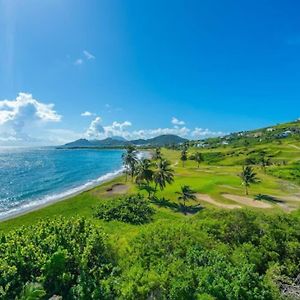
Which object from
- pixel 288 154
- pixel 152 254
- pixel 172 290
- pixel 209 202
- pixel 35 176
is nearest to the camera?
pixel 172 290

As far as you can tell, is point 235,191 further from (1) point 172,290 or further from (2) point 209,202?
(1) point 172,290

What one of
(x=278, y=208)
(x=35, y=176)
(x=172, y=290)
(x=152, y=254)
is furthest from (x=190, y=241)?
(x=35, y=176)

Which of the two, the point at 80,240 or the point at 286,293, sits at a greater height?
the point at 80,240

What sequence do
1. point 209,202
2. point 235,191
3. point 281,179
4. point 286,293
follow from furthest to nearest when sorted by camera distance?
point 281,179, point 235,191, point 209,202, point 286,293

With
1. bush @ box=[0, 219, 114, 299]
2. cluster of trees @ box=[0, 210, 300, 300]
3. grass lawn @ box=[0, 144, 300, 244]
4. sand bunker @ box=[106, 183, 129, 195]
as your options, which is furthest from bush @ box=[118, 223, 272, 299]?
sand bunker @ box=[106, 183, 129, 195]

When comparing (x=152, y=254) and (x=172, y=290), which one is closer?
(x=172, y=290)

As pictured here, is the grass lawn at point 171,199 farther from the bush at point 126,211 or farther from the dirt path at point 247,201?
the bush at point 126,211

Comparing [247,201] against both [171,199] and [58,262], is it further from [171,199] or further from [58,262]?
[58,262]
